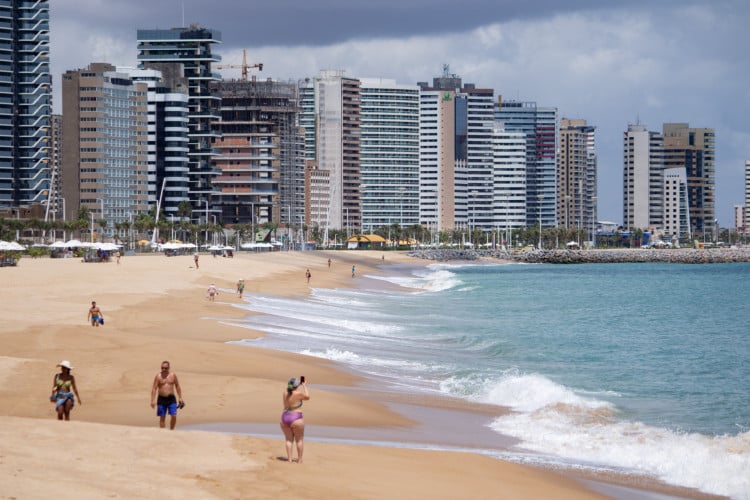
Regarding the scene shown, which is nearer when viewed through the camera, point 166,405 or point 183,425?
point 166,405

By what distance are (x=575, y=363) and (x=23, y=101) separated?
168675 millimetres

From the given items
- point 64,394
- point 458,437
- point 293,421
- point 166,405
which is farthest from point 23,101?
point 293,421

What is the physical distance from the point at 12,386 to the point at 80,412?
2.35 metres

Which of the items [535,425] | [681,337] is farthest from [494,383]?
[681,337]

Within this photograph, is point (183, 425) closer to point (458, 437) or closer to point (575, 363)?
point (458, 437)

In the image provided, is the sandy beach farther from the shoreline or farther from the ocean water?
the ocean water

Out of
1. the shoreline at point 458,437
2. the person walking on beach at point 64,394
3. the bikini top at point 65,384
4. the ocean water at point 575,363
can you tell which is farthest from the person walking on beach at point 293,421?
the ocean water at point 575,363

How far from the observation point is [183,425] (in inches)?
837

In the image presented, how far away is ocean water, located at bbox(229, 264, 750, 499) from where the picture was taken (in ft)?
76.8

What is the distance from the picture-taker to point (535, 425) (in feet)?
85.9

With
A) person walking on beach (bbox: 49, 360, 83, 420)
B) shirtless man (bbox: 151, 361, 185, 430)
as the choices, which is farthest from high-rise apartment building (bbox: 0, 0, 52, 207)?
shirtless man (bbox: 151, 361, 185, 430)

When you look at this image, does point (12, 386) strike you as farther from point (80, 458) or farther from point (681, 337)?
point (681, 337)

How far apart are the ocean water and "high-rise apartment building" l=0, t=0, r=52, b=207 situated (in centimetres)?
12141

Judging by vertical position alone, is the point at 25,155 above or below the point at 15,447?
above
